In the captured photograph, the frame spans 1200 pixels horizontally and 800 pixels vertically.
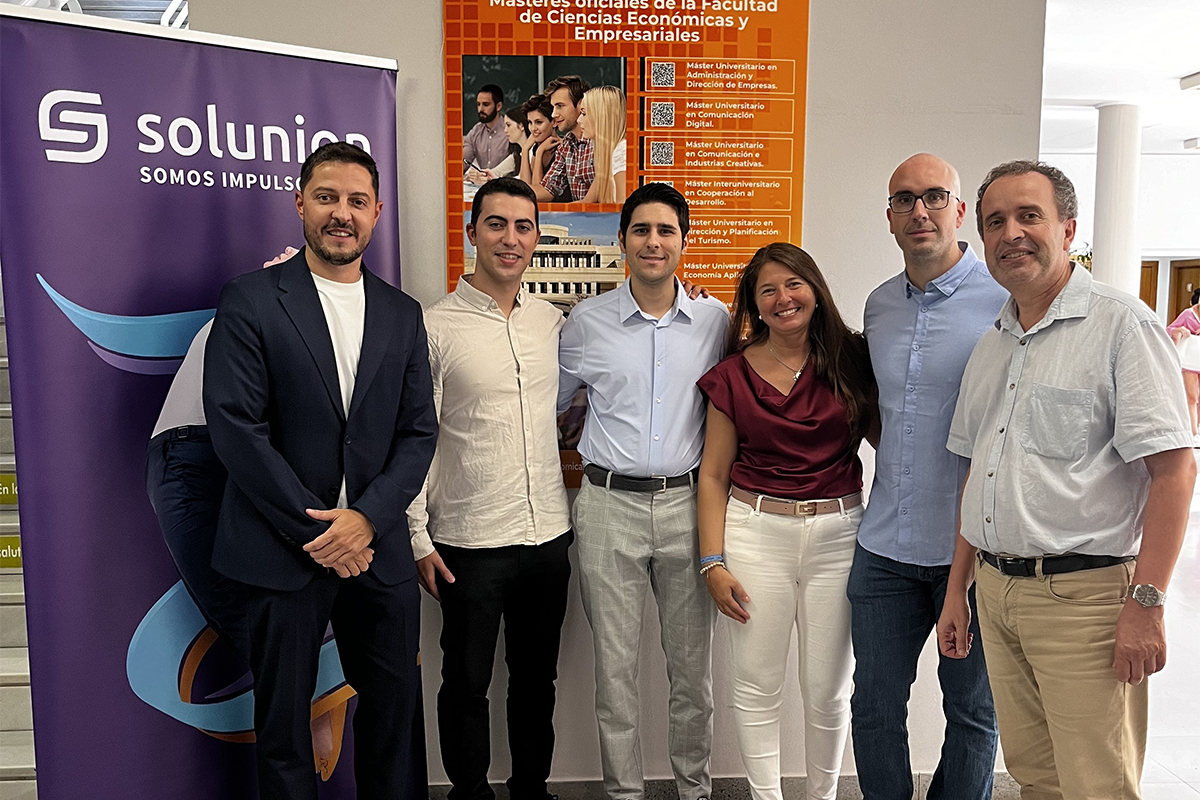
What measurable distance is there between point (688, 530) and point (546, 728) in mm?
811

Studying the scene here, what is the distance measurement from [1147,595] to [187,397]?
7.82 ft

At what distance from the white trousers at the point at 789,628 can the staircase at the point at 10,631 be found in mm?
2636

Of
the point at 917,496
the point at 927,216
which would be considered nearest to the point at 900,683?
the point at 917,496

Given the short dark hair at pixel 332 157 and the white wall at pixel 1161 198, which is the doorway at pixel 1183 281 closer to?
the white wall at pixel 1161 198

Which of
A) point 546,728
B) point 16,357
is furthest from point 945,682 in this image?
point 16,357

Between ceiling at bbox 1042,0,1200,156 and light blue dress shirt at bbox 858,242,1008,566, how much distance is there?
3.97 m

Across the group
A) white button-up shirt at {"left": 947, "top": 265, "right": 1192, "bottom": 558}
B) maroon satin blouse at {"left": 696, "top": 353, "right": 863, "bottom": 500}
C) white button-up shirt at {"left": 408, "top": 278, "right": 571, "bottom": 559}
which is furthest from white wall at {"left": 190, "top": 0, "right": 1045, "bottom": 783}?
white button-up shirt at {"left": 947, "top": 265, "right": 1192, "bottom": 558}

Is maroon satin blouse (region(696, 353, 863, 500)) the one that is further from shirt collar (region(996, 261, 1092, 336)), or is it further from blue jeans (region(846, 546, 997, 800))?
shirt collar (region(996, 261, 1092, 336))

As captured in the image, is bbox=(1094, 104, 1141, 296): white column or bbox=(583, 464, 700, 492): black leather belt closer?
bbox=(583, 464, 700, 492): black leather belt

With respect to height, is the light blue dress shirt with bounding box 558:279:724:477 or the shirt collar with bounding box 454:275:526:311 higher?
the shirt collar with bounding box 454:275:526:311

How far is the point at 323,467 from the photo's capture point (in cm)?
215

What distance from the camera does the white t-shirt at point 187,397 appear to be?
7.78 ft

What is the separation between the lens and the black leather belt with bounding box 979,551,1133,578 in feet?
5.85

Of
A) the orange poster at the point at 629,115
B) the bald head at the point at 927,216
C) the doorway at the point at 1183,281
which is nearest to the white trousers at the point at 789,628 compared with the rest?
the bald head at the point at 927,216
